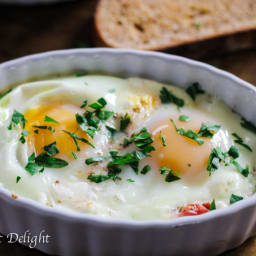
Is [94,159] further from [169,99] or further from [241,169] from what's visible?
[241,169]

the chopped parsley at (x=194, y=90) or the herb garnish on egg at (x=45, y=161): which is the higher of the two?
the chopped parsley at (x=194, y=90)

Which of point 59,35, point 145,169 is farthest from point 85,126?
point 59,35

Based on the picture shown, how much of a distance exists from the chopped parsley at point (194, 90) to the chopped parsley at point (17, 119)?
93cm

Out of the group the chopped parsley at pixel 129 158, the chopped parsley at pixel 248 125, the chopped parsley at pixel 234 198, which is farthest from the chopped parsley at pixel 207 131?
the chopped parsley at pixel 234 198

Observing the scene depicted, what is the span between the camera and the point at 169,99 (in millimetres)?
2658

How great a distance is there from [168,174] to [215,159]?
0.81ft

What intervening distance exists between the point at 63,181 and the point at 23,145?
0.28m

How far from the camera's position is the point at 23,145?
2.34 metres

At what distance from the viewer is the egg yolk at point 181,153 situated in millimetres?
2326

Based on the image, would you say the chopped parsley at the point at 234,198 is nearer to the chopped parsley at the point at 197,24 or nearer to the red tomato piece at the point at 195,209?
the red tomato piece at the point at 195,209

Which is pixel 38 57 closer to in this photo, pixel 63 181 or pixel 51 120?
pixel 51 120

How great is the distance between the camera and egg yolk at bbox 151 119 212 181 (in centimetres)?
233

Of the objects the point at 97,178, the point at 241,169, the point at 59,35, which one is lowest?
the point at 59,35

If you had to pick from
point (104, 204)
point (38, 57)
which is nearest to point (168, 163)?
point (104, 204)
